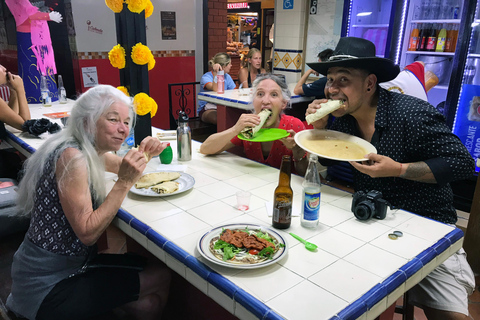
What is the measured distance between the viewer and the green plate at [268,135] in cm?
237

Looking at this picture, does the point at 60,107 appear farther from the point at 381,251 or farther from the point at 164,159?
the point at 381,251

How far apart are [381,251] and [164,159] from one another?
156cm

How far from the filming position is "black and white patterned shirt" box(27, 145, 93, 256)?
167cm

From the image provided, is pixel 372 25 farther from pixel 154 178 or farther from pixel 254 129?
pixel 154 178

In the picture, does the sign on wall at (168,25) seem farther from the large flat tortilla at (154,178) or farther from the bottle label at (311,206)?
the bottle label at (311,206)

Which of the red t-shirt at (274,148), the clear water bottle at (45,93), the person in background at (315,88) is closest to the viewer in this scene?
the red t-shirt at (274,148)

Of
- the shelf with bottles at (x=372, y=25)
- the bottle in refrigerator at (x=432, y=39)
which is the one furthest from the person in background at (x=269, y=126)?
the shelf with bottles at (x=372, y=25)

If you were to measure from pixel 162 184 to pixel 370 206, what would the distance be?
3.66ft

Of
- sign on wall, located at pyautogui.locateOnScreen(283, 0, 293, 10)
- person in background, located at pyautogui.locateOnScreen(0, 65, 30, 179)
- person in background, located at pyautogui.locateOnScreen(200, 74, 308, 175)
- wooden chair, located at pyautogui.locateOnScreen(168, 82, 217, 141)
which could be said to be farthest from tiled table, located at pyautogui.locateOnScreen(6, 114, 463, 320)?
sign on wall, located at pyautogui.locateOnScreen(283, 0, 293, 10)

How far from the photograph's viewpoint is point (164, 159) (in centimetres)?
252

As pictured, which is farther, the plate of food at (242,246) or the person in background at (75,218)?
the person in background at (75,218)

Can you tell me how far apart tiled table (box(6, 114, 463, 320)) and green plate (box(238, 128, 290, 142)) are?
0.34 meters

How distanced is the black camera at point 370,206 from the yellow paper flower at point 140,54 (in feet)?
6.09

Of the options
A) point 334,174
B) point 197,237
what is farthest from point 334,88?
point 334,174
